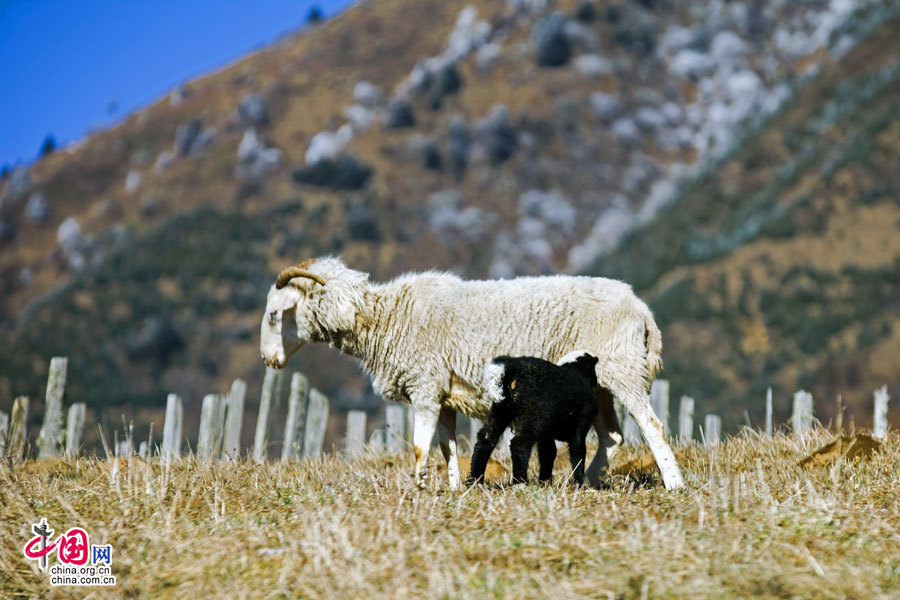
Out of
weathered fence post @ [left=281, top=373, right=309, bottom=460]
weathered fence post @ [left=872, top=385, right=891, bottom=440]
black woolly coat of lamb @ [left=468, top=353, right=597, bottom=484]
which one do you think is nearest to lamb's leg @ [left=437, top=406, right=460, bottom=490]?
black woolly coat of lamb @ [left=468, top=353, right=597, bottom=484]

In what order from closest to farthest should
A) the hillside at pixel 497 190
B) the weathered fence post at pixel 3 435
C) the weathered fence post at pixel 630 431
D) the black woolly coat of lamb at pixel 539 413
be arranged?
the black woolly coat of lamb at pixel 539 413
the weathered fence post at pixel 3 435
the weathered fence post at pixel 630 431
the hillside at pixel 497 190

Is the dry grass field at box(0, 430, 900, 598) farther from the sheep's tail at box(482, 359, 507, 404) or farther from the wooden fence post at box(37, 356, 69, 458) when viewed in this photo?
the wooden fence post at box(37, 356, 69, 458)

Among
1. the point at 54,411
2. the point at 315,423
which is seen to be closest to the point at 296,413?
the point at 315,423

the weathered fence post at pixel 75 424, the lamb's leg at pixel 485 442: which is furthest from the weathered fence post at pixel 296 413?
the lamb's leg at pixel 485 442

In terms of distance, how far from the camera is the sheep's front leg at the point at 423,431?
6625mm

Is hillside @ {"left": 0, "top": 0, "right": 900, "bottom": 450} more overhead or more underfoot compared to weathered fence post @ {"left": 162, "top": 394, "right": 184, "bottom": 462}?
more overhead

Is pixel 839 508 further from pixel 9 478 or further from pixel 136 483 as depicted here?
pixel 9 478

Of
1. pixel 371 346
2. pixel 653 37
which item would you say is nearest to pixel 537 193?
pixel 653 37

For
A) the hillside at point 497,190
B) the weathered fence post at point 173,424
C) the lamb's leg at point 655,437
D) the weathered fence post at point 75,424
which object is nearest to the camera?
the lamb's leg at point 655,437

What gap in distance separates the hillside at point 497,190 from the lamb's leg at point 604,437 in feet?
106

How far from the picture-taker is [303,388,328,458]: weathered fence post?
38.1ft

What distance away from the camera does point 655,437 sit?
6.44 metres

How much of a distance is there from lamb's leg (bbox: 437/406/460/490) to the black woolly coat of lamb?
2.18 feet

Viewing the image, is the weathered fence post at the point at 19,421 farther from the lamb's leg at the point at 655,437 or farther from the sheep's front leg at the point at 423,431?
the lamb's leg at the point at 655,437
